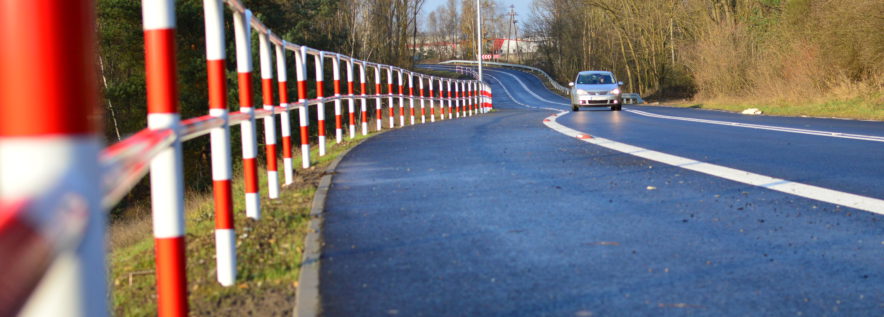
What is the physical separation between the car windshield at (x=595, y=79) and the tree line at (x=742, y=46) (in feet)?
19.9

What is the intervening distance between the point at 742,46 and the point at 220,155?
4654 centimetres

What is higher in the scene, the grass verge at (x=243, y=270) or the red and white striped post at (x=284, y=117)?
the red and white striped post at (x=284, y=117)

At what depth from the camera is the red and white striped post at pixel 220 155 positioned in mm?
4156

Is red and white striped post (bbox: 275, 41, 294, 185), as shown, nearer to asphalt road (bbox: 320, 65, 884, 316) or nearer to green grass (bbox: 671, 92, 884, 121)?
asphalt road (bbox: 320, 65, 884, 316)

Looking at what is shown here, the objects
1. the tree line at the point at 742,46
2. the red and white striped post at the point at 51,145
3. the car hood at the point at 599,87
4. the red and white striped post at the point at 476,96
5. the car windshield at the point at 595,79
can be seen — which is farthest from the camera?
the red and white striped post at the point at 476,96

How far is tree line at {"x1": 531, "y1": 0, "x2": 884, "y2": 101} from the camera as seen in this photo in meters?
29.2

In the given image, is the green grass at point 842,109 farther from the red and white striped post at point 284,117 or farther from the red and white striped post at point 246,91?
the red and white striped post at point 246,91

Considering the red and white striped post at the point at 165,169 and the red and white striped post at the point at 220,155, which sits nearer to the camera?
the red and white striped post at the point at 165,169

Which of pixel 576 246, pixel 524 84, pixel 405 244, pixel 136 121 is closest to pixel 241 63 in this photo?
pixel 405 244

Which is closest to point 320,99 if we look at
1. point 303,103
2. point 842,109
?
point 303,103

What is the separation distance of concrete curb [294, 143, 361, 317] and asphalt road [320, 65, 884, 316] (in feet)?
0.17

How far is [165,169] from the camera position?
8.46 ft

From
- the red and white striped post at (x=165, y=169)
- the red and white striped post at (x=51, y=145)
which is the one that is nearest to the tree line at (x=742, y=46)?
the red and white striped post at (x=165, y=169)

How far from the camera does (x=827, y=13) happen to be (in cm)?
3091
